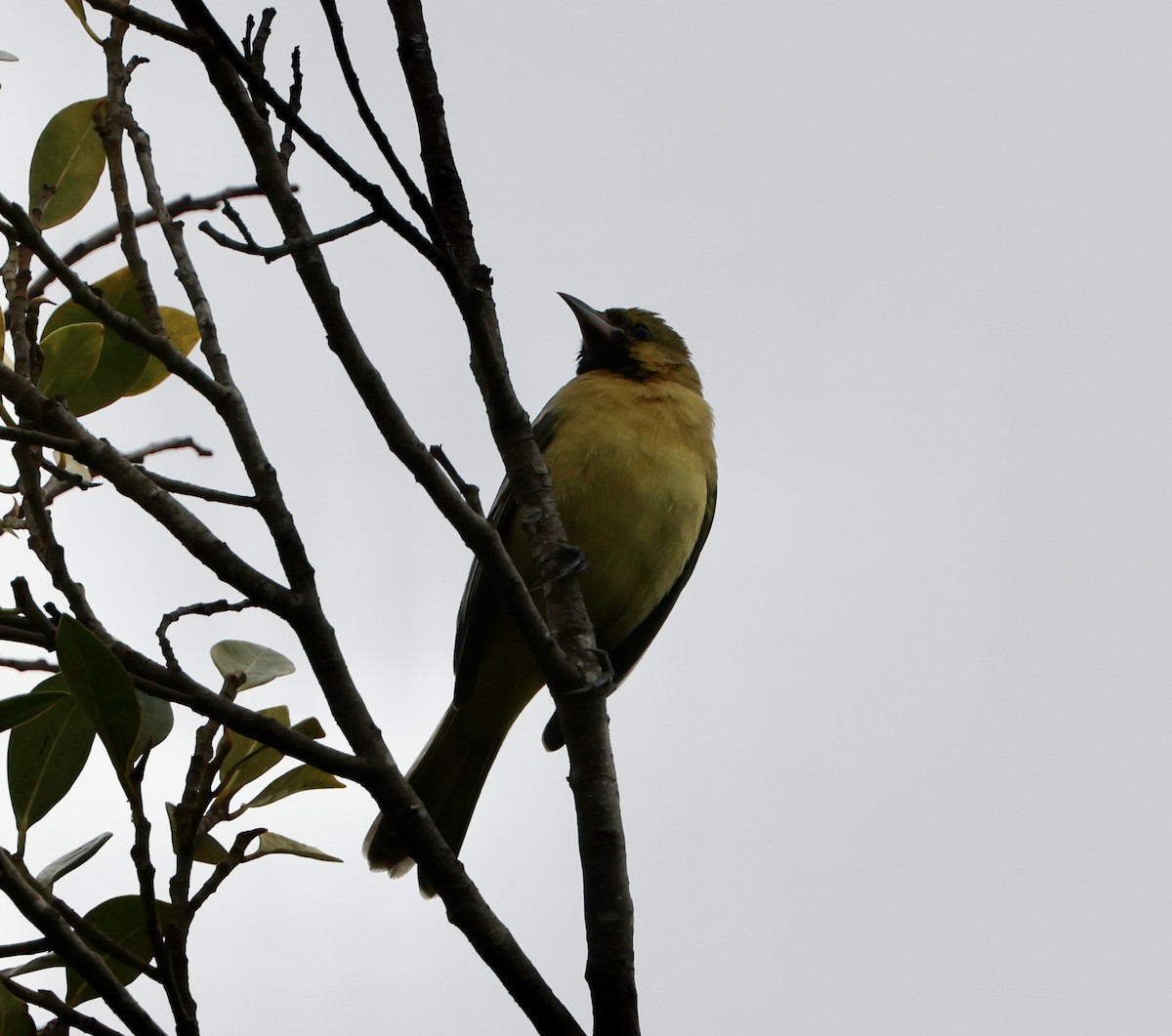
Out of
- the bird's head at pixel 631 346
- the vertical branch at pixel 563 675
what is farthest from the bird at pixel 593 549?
the vertical branch at pixel 563 675

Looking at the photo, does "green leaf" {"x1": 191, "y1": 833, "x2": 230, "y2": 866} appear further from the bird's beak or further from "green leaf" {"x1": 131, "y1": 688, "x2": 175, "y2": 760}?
the bird's beak

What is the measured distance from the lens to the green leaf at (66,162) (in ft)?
9.29

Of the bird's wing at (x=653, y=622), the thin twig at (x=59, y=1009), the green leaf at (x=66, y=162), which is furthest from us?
the bird's wing at (x=653, y=622)

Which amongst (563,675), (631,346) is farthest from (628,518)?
(563,675)

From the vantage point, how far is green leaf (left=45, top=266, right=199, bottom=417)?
2.71 metres

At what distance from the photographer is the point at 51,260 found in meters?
2.24

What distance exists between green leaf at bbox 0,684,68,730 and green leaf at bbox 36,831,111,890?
0.80ft

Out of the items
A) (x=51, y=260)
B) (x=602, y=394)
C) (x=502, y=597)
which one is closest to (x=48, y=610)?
(x=51, y=260)

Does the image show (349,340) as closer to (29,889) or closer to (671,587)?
(29,889)

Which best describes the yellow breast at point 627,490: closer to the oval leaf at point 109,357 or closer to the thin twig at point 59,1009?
the oval leaf at point 109,357

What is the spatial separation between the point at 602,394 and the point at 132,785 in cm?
362

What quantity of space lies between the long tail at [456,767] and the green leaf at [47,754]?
2.92 meters

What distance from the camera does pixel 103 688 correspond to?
2107 mm

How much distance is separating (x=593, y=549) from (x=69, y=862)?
9.50ft
